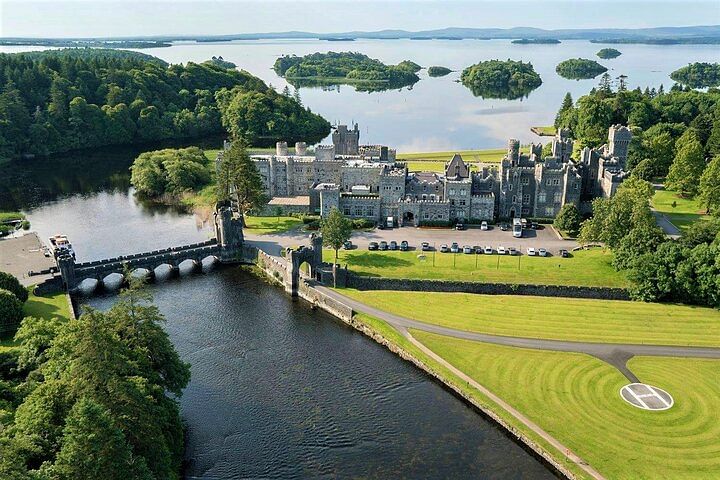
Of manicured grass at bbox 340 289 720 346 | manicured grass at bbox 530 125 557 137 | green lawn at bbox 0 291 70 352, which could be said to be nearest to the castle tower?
manicured grass at bbox 340 289 720 346

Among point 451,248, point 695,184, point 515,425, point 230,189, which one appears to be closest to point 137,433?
point 515,425

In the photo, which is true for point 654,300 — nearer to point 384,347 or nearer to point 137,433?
point 384,347

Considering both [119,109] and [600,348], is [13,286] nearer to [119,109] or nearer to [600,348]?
[600,348]

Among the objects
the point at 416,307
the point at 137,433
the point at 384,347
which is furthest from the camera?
the point at 416,307

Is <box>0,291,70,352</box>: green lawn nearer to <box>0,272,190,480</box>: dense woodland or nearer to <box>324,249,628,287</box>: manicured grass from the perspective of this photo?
<box>0,272,190,480</box>: dense woodland

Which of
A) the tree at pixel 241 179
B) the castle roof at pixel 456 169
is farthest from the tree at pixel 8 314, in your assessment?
the castle roof at pixel 456 169

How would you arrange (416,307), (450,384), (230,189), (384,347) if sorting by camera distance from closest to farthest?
(450,384), (384,347), (416,307), (230,189)

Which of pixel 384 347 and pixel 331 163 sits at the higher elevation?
pixel 331 163

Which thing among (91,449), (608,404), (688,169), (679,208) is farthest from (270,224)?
(688,169)
